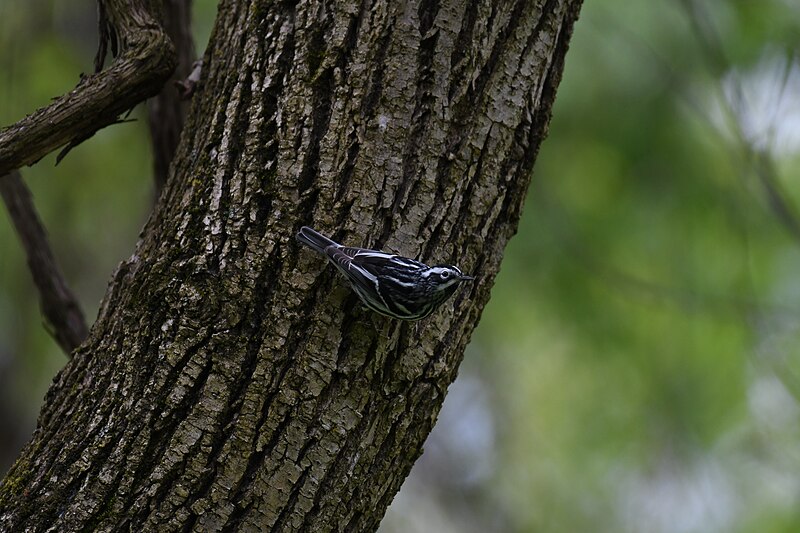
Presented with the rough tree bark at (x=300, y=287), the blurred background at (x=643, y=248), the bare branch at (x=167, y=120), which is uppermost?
the blurred background at (x=643, y=248)

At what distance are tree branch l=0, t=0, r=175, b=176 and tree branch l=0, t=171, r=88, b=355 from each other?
56 cm

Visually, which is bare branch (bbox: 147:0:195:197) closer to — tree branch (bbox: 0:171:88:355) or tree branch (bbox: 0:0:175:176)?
tree branch (bbox: 0:171:88:355)

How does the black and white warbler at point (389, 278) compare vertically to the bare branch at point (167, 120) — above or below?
below

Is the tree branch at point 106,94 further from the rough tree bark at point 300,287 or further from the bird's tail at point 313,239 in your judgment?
the bird's tail at point 313,239

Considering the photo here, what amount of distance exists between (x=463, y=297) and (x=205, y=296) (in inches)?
21.2

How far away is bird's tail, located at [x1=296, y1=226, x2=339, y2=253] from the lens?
1.57m

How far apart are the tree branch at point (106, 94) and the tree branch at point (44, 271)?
563mm

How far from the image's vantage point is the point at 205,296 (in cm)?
160

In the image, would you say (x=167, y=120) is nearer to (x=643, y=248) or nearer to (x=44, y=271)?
(x=44, y=271)

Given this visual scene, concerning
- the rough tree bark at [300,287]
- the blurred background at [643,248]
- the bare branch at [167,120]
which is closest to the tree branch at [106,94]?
the rough tree bark at [300,287]

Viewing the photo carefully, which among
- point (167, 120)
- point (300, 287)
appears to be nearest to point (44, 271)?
point (167, 120)

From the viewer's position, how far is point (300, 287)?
159 centimetres

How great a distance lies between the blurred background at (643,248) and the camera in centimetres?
401

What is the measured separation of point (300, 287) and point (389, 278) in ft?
0.60
